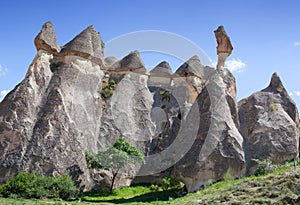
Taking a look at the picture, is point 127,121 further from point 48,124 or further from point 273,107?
point 273,107

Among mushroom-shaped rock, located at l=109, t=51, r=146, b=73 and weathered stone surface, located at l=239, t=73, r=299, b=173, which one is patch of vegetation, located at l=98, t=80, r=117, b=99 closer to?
mushroom-shaped rock, located at l=109, t=51, r=146, b=73

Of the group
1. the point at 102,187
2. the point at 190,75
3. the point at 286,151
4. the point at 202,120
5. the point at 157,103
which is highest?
the point at 190,75

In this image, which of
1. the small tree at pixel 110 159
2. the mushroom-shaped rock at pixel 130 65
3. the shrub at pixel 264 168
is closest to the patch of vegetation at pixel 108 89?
the mushroom-shaped rock at pixel 130 65

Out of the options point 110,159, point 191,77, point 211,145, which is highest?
point 191,77

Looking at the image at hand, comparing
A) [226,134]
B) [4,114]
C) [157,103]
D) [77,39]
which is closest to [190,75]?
[157,103]

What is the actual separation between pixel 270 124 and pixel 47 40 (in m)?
15.8

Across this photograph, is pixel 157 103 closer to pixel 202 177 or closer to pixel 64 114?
pixel 64 114

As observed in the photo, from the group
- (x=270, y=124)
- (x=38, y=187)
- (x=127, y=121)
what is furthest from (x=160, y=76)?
(x=38, y=187)

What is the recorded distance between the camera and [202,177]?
60.5ft

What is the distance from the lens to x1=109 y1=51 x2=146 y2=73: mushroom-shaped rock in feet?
100

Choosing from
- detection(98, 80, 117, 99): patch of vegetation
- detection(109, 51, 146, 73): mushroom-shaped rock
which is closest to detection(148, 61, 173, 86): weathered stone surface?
detection(109, 51, 146, 73): mushroom-shaped rock

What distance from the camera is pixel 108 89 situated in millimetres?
27734

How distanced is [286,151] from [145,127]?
10632 millimetres

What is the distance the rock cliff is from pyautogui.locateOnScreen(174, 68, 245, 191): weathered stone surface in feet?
0.17
